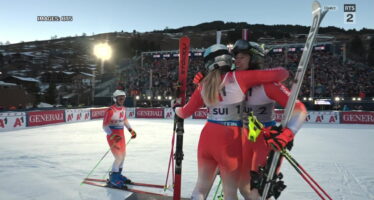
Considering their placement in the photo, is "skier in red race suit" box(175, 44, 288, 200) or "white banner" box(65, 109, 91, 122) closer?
"skier in red race suit" box(175, 44, 288, 200)

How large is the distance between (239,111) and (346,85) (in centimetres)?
3902

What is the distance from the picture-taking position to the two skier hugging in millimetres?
3064

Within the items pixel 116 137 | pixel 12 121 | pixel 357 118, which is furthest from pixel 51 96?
pixel 116 137

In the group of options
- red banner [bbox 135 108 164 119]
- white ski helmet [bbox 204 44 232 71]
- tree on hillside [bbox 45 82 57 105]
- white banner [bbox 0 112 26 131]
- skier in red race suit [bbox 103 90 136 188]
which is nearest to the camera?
white ski helmet [bbox 204 44 232 71]

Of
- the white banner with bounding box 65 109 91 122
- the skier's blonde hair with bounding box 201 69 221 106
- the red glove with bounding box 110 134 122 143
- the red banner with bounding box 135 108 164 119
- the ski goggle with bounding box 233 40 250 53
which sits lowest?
the red banner with bounding box 135 108 164 119

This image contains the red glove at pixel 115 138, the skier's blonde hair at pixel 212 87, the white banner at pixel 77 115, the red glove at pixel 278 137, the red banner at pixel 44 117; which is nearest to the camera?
the red glove at pixel 278 137

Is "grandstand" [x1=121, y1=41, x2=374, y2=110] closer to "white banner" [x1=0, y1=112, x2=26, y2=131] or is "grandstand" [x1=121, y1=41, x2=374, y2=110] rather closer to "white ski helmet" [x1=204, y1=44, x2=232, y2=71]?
"white banner" [x1=0, y1=112, x2=26, y2=131]

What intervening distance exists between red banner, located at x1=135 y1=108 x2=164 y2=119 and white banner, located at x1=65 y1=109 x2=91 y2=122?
18.2ft

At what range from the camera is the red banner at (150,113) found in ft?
98.9

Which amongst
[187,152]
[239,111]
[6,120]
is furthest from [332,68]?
[239,111]

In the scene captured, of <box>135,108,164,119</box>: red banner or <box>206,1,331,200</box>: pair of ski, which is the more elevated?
<box>206,1,331,200</box>: pair of ski

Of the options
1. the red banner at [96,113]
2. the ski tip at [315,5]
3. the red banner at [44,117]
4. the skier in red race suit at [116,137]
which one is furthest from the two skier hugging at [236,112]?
the red banner at [96,113]

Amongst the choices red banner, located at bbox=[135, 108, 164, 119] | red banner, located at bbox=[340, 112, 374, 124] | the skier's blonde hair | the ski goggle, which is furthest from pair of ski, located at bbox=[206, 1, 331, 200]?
red banner, located at bbox=[135, 108, 164, 119]

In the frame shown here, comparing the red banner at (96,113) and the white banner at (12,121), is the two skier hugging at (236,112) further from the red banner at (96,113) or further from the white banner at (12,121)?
the red banner at (96,113)
